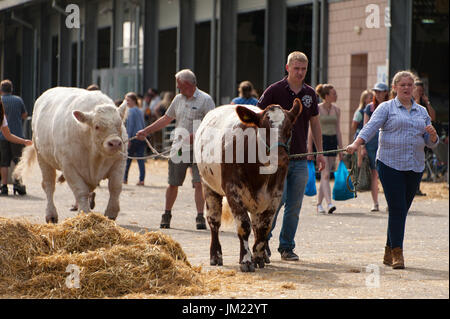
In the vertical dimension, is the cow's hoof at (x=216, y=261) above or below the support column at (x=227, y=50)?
below

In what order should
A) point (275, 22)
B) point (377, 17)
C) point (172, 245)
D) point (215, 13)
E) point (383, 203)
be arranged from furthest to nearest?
point (215, 13) < point (275, 22) < point (377, 17) < point (383, 203) < point (172, 245)

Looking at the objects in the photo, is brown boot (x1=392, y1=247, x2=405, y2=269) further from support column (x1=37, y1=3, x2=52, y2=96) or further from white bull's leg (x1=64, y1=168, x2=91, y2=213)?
support column (x1=37, y1=3, x2=52, y2=96)

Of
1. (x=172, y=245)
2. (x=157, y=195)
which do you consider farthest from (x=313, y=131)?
(x=157, y=195)

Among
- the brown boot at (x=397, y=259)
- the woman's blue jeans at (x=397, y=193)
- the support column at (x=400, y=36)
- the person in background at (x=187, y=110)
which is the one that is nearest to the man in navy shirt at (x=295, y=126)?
the woman's blue jeans at (x=397, y=193)

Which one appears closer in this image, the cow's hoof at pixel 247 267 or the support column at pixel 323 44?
the cow's hoof at pixel 247 267

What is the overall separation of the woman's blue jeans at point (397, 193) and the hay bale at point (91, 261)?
7.15 ft

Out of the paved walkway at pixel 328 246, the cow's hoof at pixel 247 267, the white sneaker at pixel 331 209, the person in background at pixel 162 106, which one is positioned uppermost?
the person in background at pixel 162 106

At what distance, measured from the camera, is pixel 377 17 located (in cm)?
2198

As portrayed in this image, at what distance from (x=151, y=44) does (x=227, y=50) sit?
6.14 metres

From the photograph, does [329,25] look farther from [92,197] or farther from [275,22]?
[92,197]

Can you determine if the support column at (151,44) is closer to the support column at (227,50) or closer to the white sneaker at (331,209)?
the support column at (227,50)

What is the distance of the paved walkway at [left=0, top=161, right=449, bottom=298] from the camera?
26.3ft

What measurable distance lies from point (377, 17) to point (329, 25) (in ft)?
7.11

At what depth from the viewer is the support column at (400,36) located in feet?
70.5
